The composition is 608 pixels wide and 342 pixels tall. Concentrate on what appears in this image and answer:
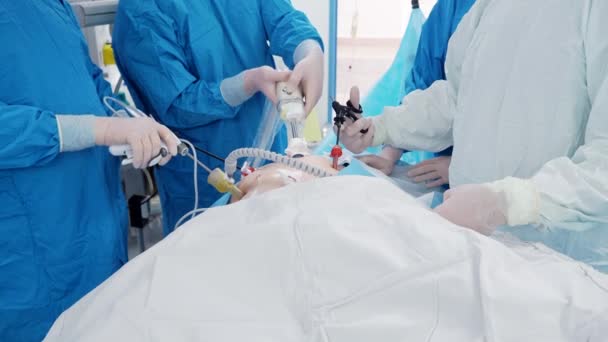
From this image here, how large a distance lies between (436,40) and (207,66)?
809mm

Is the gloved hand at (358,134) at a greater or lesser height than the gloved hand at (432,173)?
greater

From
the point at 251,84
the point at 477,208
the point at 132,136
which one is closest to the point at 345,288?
the point at 477,208

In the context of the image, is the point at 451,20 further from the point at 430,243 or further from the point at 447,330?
the point at 447,330

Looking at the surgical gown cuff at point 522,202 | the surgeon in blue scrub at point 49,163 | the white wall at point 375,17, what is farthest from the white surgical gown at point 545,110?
the white wall at point 375,17

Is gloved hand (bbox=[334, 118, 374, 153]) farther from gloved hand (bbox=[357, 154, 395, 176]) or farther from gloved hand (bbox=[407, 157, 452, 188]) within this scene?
gloved hand (bbox=[407, 157, 452, 188])

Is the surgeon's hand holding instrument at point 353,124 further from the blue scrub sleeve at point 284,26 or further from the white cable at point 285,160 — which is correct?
the blue scrub sleeve at point 284,26

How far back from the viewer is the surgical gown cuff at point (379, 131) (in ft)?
5.10

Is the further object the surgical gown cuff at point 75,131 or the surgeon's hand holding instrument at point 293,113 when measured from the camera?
the surgeon's hand holding instrument at point 293,113

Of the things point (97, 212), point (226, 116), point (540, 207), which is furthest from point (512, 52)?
point (97, 212)

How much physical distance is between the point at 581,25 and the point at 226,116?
1065mm

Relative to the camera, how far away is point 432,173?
1.54 m

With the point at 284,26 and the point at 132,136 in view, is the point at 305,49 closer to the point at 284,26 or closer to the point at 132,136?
the point at 284,26

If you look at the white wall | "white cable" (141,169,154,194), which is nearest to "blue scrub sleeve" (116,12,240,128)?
"white cable" (141,169,154,194)

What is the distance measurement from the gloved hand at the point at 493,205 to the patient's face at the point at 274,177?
0.48m
